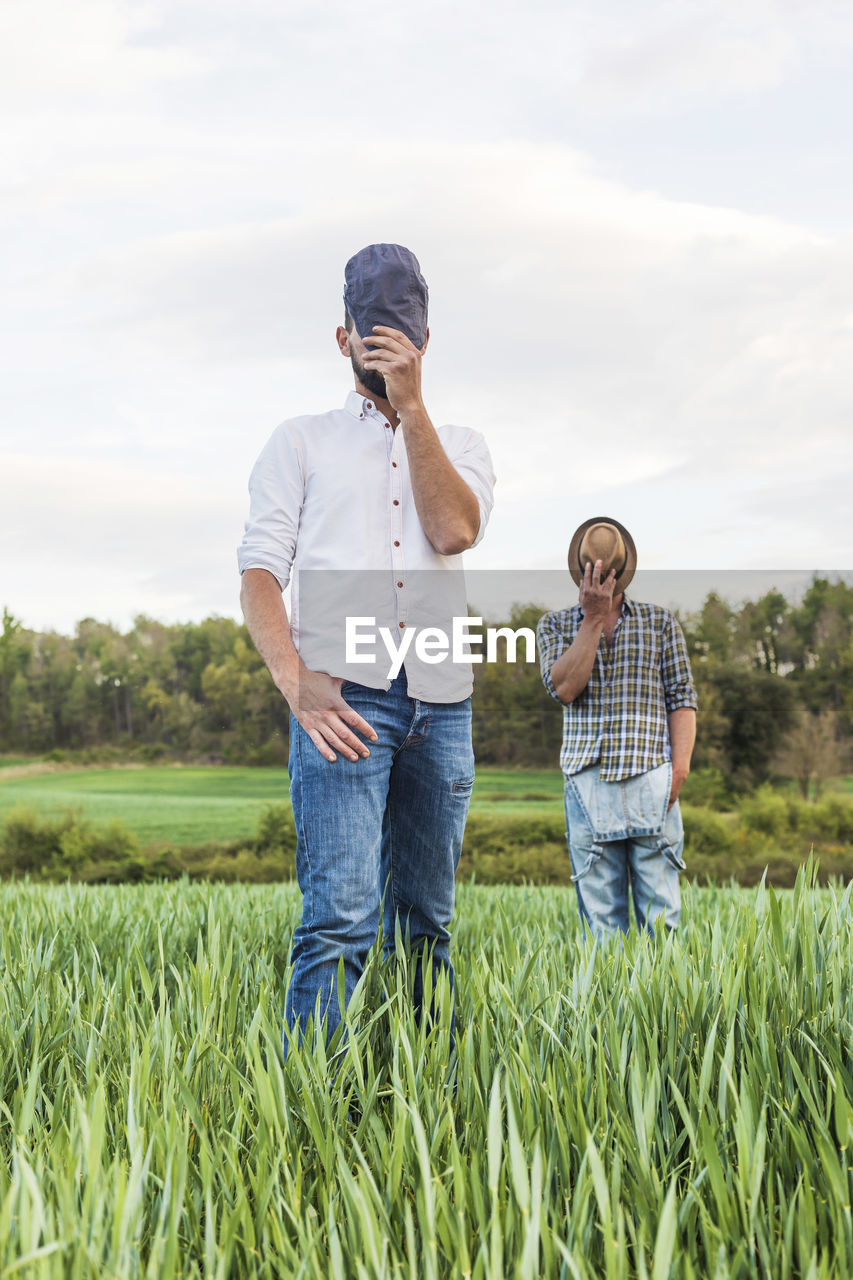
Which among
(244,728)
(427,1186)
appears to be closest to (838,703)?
(244,728)

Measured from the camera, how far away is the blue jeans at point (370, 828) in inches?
73.6

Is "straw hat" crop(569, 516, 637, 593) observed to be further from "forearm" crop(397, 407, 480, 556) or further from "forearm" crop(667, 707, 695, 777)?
"forearm" crop(397, 407, 480, 556)

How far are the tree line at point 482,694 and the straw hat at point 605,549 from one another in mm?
5358

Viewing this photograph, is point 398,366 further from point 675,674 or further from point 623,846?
point 623,846

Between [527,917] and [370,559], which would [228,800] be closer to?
[527,917]

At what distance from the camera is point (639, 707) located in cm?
308

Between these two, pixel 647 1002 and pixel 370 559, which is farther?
pixel 370 559

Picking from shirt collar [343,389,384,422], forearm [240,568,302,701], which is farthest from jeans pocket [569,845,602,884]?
shirt collar [343,389,384,422]

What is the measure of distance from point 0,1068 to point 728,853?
8885 millimetres

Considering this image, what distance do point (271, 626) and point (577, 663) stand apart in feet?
4.41

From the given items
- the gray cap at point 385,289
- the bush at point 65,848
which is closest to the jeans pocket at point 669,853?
the gray cap at point 385,289

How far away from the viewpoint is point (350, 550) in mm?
2010

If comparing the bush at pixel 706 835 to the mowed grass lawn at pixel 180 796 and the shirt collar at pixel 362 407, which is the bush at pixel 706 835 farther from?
the shirt collar at pixel 362 407

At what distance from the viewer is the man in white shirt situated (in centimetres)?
188
